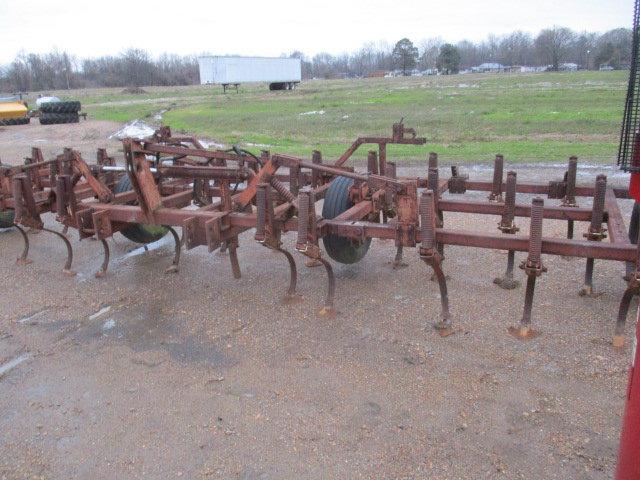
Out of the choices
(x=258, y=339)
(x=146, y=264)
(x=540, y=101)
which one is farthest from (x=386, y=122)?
(x=258, y=339)

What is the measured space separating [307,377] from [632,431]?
2319 mm

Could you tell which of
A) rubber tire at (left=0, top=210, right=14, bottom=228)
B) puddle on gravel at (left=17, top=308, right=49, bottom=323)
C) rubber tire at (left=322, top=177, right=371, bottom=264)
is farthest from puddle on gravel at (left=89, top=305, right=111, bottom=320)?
rubber tire at (left=0, top=210, right=14, bottom=228)

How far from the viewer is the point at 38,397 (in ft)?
12.6

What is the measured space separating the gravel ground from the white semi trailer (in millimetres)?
50614

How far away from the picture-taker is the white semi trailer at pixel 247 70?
53531 mm

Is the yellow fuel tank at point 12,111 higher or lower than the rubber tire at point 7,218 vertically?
higher

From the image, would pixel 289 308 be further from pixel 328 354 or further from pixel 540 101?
pixel 540 101

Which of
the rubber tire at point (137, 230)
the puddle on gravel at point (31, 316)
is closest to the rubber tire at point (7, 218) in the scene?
the rubber tire at point (137, 230)

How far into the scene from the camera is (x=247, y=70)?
2175 inches

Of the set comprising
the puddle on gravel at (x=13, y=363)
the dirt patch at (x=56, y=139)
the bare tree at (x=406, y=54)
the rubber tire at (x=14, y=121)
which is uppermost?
the bare tree at (x=406, y=54)

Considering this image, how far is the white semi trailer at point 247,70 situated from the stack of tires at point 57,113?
28.1 m

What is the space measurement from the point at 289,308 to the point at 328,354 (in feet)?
3.04

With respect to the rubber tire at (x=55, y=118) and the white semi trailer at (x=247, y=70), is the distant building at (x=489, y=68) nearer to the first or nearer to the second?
the white semi trailer at (x=247, y=70)

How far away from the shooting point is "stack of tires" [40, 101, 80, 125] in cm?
2611
